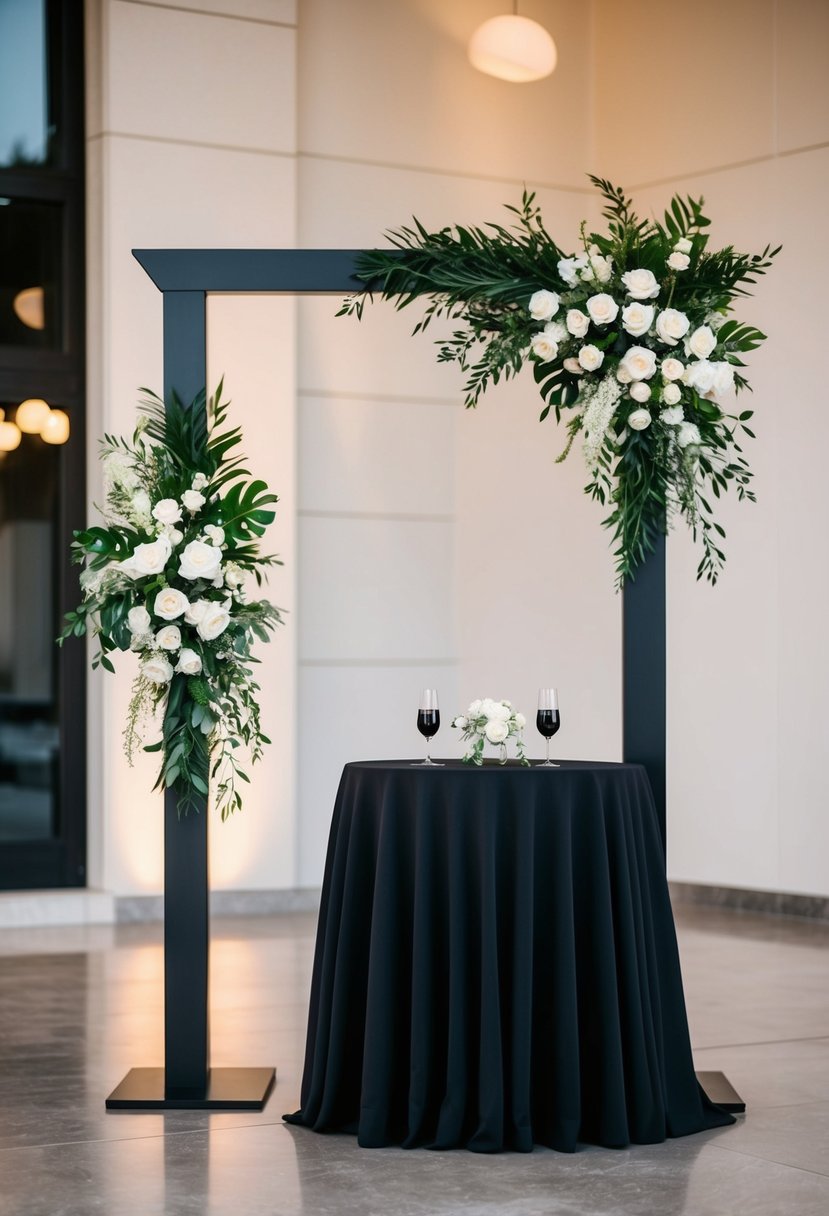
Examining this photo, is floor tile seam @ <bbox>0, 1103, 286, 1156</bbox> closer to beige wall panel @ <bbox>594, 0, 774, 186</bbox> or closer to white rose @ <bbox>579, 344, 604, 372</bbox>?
white rose @ <bbox>579, 344, 604, 372</bbox>

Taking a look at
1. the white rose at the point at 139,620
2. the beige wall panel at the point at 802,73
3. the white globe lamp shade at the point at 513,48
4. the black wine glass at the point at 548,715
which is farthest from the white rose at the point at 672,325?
the white globe lamp shade at the point at 513,48

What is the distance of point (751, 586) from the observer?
729 centimetres

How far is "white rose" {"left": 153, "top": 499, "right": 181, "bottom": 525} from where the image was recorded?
3.92 metres

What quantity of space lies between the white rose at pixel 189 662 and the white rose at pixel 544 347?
1135 millimetres

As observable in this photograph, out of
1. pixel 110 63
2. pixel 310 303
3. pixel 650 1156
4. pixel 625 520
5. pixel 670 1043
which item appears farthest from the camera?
pixel 310 303

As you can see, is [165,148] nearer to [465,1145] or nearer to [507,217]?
[507,217]

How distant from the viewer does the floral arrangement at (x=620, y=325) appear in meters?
3.91

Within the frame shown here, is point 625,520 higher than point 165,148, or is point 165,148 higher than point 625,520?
point 165,148

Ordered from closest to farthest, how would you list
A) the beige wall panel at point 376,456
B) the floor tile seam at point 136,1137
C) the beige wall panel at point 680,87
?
the floor tile seam at point 136,1137
the beige wall panel at point 680,87
the beige wall panel at point 376,456

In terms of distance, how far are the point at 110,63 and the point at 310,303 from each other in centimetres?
138

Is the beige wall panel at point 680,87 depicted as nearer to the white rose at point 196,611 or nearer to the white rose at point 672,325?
the white rose at point 672,325

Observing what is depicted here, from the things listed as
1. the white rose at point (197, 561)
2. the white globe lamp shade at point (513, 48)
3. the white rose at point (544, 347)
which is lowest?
the white rose at point (197, 561)

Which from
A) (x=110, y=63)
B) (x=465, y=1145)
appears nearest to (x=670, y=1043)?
(x=465, y=1145)

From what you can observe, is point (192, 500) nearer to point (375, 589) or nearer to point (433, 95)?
point (375, 589)
